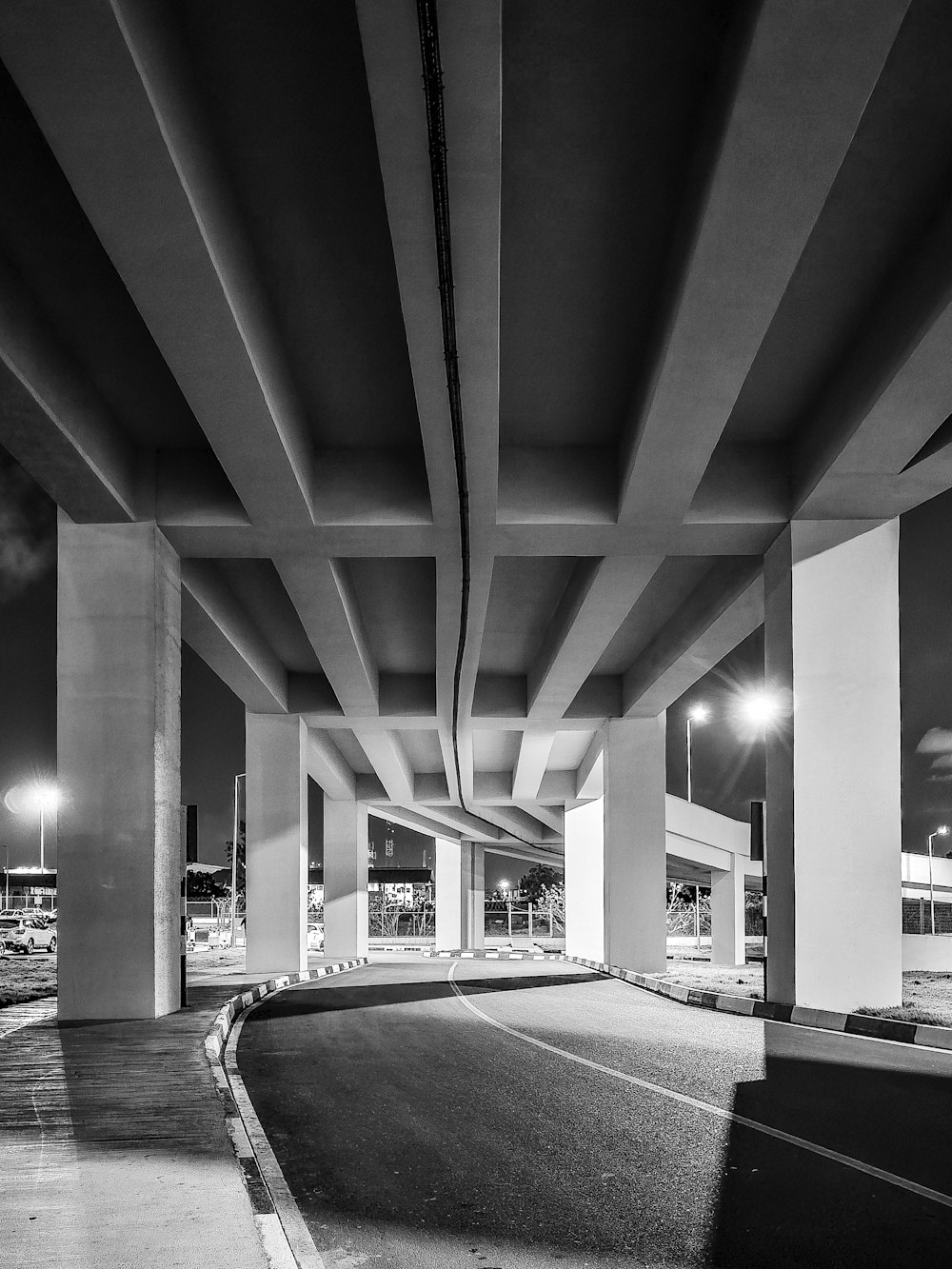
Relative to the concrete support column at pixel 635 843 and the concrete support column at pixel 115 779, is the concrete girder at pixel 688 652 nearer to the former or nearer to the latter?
the concrete support column at pixel 635 843

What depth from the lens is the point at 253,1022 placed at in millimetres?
15852

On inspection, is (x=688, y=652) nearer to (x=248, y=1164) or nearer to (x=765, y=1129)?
(x=765, y=1129)

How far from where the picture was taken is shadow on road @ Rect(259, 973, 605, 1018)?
60.8ft

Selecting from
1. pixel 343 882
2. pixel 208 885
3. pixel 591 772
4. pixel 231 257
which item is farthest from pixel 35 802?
pixel 208 885

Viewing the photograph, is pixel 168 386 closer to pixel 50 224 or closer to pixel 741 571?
pixel 50 224

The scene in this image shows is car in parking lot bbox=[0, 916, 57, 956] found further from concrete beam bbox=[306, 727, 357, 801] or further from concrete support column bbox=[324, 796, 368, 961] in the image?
concrete support column bbox=[324, 796, 368, 961]

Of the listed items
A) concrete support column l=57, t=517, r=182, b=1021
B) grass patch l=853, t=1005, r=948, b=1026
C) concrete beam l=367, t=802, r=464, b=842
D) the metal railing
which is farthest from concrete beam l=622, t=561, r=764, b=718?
the metal railing

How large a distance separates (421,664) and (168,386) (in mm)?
13948

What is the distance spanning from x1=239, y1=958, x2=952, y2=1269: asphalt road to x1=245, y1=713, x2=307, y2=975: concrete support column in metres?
14.6

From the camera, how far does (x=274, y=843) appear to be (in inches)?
1128

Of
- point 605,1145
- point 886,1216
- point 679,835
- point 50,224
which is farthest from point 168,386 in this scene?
point 679,835

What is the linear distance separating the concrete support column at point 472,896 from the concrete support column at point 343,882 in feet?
51.1

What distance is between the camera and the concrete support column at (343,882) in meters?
46.4

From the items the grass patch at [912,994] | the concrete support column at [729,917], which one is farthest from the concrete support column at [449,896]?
the grass patch at [912,994]
